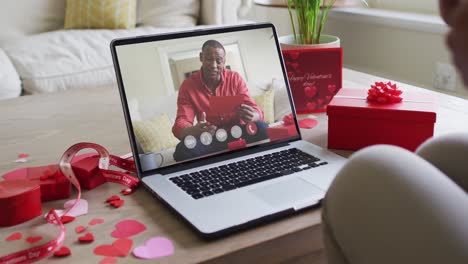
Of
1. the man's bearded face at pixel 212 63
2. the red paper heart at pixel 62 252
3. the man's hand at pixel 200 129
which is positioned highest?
the man's bearded face at pixel 212 63

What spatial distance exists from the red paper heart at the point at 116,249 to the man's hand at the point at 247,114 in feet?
1.10

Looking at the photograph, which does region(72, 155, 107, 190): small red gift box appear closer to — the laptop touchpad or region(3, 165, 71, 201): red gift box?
region(3, 165, 71, 201): red gift box

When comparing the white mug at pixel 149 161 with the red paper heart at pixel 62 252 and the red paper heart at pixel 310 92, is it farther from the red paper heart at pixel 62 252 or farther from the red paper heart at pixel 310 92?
the red paper heart at pixel 310 92

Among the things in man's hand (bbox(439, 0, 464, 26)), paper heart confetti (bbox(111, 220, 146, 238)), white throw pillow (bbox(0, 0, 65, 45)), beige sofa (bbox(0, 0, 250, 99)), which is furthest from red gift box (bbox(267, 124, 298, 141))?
white throw pillow (bbox(0, 0, 65, 45))

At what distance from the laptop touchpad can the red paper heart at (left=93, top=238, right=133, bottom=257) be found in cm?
19

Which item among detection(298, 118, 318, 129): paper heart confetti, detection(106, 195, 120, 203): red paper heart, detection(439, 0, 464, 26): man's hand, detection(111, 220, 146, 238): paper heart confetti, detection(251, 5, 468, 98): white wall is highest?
detection(439, 0, 464, 26): man's hand

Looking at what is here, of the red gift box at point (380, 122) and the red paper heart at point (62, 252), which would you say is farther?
the red gift box at point (380, 122)

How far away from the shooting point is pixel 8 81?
6.08 ft

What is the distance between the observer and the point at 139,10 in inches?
100

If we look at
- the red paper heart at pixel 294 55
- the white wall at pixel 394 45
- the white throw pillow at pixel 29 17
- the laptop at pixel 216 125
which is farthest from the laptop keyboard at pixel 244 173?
the white throw pillow at pixel 29 17

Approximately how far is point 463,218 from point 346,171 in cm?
11

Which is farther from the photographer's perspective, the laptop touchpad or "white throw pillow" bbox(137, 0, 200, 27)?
"white throw pillow" bbox(137, 0, 200, 27)

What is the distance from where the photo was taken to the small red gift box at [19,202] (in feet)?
2.19

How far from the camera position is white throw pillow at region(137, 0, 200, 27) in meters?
2.50
